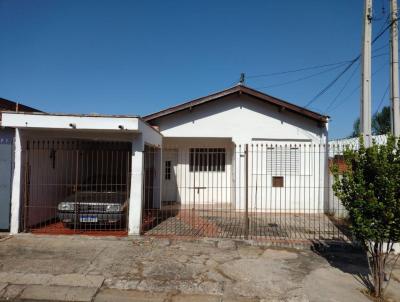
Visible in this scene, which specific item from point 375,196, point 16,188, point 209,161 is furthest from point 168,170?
point 375,196

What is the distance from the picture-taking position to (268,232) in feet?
29.1

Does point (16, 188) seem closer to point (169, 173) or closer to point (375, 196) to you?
point (169, 173)

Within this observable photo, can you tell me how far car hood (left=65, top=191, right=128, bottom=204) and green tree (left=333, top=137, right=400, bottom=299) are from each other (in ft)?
18.6

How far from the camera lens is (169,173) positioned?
13695mm

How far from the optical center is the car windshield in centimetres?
930

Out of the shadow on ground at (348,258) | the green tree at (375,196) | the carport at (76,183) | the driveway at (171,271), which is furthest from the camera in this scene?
the carport at (76,183)

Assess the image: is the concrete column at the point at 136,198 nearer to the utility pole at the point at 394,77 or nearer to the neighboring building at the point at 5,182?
the neighboring building at the point at 5,182

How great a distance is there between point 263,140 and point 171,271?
769 centimetres

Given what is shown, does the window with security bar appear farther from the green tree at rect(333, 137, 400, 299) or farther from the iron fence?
the green tree at rect(333, 137, 400, 299)

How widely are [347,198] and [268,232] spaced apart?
4047 millimetres

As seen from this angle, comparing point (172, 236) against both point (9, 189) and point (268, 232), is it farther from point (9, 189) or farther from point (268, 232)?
point (9, 189)

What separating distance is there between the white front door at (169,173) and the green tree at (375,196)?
909cm

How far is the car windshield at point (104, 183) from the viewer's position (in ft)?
30.5

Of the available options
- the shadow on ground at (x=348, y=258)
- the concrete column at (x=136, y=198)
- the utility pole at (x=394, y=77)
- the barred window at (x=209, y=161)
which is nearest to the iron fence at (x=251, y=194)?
the barred window at (x=209, y=161)
